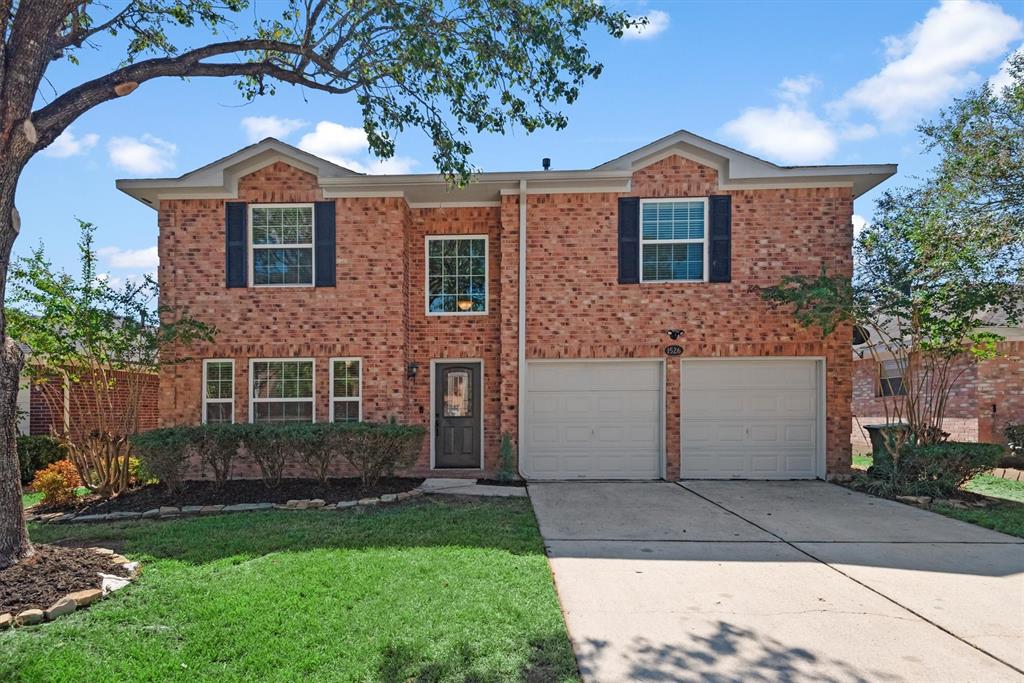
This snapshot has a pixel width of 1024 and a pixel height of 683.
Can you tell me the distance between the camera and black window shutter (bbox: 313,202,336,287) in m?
10.7

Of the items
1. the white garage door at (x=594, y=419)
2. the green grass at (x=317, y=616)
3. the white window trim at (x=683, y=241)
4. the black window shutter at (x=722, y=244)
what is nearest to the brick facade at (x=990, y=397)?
the black window shutter at (x=722, y=244)

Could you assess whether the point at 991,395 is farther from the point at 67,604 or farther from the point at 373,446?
the point at 67,604

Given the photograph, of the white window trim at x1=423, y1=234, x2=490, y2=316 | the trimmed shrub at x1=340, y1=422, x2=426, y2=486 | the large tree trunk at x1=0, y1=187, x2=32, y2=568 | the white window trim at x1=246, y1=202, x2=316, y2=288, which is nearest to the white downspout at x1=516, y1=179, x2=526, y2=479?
the white window trim at x1=423, y1=234, x2=490, y2=316

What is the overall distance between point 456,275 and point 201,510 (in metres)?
5.56

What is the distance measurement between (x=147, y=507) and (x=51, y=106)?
214 inches

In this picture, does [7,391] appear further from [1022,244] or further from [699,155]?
[1022,244]

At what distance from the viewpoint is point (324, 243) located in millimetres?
10758

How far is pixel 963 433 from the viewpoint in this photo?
527 inches

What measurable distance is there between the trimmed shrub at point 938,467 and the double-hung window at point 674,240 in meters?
4.17

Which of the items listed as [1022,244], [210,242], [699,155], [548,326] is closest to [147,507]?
[210,242]

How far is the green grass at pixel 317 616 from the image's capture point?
3.69m

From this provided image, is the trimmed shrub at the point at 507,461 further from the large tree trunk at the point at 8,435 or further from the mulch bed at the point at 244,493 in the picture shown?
the large tree trunk at the point at 8,435

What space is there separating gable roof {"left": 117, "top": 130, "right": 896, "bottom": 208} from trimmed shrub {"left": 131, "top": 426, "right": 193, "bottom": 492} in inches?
166

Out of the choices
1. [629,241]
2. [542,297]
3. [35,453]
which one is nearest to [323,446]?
[542,297]
